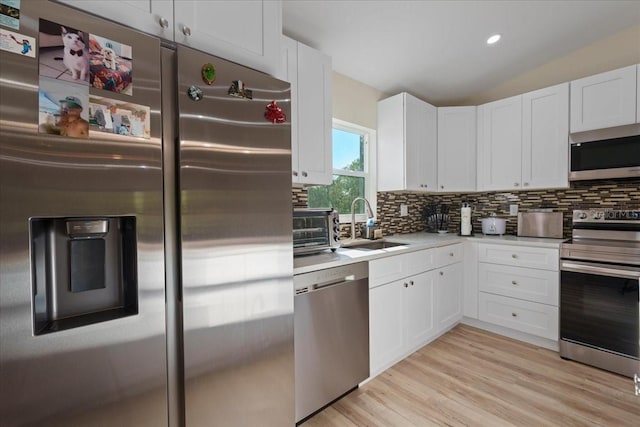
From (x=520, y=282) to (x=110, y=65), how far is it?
3.17m

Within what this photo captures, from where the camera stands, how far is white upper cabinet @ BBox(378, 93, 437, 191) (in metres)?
2.85

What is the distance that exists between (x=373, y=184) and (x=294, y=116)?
139 cm

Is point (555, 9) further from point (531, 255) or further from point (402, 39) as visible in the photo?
point (531, 255)

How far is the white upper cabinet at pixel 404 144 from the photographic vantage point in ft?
9.34

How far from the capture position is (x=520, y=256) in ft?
8.56

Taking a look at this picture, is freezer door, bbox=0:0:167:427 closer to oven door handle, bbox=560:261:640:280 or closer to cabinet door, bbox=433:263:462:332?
cabinet door, bbox=433:263:462:332

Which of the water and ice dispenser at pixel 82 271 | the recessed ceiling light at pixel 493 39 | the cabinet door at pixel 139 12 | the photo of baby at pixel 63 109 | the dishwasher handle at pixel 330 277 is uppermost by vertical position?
the recessed ceiling light at pixel 493 39

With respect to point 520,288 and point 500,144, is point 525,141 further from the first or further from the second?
point 520,288

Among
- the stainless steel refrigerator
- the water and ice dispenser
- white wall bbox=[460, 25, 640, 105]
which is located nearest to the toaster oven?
the stainless steel refrigerator

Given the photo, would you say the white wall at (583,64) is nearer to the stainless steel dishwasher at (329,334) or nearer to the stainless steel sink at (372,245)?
the stainless steel sink at (372,245)

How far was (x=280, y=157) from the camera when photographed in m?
1.32

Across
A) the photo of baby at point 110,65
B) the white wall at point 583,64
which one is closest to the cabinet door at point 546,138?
the white wall at point 583,64

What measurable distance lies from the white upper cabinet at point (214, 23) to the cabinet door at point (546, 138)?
2.61 metres

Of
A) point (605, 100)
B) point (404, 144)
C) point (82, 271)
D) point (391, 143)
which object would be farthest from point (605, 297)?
point (82, 271)
